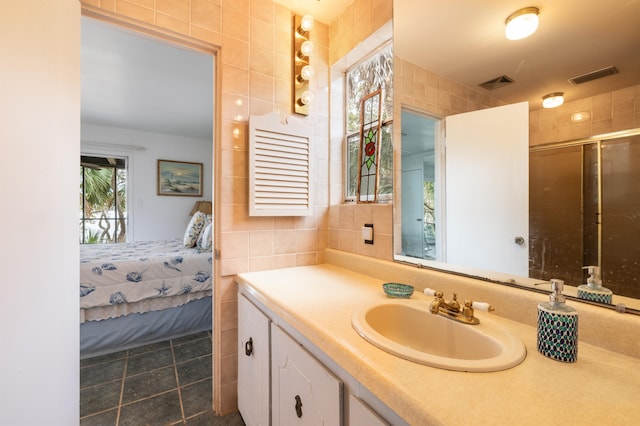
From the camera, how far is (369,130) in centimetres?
165

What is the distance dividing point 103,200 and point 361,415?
485 cm

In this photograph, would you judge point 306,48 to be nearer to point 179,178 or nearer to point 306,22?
point 306,22

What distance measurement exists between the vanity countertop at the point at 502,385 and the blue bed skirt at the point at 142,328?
6.67 feet

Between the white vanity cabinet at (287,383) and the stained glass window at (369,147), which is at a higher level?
the stained glass window at (369,147)

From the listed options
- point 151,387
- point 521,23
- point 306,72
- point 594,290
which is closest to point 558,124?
point 521,23

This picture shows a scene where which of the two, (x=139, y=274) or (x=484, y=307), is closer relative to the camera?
(x=484, y=307)

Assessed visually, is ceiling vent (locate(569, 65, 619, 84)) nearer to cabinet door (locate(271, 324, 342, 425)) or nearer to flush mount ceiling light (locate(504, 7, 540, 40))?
flush mount ceiling light (locate(504, 7, 540, 40))

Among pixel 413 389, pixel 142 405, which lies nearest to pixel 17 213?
pixel 413 389

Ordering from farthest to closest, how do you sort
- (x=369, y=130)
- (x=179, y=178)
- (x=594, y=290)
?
(x=179, y=178), (x=369, y=130), (x=594, y=290)

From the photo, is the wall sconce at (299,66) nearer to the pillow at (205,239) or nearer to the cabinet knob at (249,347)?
the cabinet knob at (249,347)

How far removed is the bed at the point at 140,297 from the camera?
6.79 ft

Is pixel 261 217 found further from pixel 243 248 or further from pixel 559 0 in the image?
pixel 559 0

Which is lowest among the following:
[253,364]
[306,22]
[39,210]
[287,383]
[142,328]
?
[142,328]

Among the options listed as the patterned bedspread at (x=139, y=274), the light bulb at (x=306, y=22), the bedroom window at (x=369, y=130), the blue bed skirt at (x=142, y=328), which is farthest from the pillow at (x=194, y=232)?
the light bulb at (x=306, y=22)
